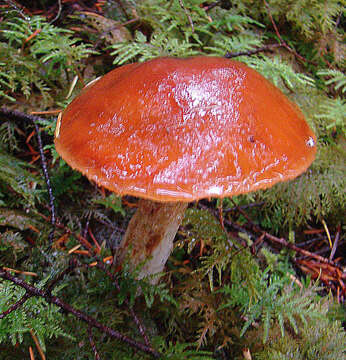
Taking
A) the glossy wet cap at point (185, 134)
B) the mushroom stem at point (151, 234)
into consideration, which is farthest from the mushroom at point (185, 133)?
the mushroom stem at point (151, 234)

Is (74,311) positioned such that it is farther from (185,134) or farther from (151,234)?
(185,134)

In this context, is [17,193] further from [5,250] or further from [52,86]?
[52,86]

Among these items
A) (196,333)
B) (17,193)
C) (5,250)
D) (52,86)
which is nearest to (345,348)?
(196,333)

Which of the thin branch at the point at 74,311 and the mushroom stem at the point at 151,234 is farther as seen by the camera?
the mushroom stem at the point at 151,234

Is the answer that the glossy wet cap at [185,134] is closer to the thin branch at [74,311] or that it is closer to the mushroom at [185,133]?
the mushroom at [185,133]

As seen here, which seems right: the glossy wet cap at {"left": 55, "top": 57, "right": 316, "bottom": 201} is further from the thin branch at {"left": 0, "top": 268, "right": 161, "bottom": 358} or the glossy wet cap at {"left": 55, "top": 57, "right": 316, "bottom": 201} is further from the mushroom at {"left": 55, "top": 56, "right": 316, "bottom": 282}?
the thin branch at {"left": 0, "top": 268, "right": 161, "bottom": 358}

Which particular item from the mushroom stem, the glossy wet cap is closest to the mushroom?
the glossy wet cap

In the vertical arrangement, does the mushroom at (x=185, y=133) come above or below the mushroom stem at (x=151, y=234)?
above
